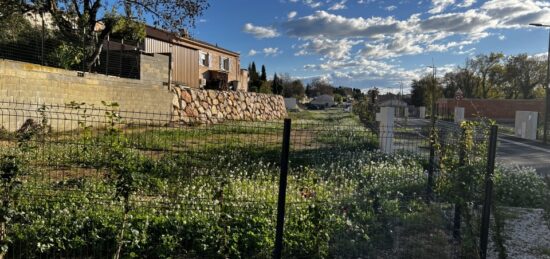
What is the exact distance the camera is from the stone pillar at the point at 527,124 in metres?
23.1

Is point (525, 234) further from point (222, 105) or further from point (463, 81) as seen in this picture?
point (463, 81)

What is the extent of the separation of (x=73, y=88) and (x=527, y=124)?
22.3 metres

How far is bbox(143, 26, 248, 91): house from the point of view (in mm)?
23094

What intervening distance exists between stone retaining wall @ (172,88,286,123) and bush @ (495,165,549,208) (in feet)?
36.7

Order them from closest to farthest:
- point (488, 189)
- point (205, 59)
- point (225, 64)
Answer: point (488, 189) < point (205, 59) < point (225, 64)

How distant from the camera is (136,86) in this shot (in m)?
17.9

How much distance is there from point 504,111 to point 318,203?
178 ft

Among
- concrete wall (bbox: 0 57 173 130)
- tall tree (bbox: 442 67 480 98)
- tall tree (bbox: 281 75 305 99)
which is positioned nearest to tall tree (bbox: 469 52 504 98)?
tall tree (bbox: 442 67 480 98)

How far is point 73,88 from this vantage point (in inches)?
576

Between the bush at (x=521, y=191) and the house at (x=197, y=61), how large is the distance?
51.7ft

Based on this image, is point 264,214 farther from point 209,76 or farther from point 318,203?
point 209,76

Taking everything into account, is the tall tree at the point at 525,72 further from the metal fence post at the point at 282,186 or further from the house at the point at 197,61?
the metal fence post at the point at 282,186

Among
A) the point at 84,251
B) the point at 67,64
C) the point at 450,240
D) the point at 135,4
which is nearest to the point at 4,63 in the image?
the point at 67,64

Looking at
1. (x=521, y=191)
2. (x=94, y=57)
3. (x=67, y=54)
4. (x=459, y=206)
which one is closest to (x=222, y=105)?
(x=94, y=57)
